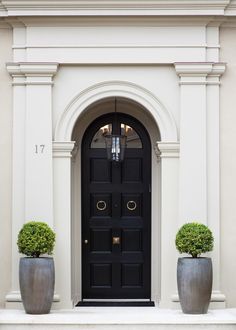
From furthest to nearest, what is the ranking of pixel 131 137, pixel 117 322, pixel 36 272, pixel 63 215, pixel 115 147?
1. pixel 131 137
2. pixel 115 147
3. pixel 63 215
4. pixel 36 272
5. pixel 117 322

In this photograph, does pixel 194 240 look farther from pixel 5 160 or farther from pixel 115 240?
pixel 5 160

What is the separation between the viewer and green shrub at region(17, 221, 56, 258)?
1444 cm

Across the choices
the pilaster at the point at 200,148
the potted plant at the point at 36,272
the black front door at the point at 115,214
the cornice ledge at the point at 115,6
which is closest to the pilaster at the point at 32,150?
the potted plant at the point at 36,272

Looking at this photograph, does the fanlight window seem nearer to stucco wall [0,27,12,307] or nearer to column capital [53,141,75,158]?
column capital [53,141,75,158]

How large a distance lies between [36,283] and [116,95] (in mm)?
3223

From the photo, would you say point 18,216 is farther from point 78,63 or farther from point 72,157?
point 78,63

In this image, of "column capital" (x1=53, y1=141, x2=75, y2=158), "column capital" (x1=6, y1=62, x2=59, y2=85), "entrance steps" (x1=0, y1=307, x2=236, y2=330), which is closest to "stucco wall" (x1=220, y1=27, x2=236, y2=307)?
"entrance steps" (x1=0, y1=307, x2=236, y2=330)

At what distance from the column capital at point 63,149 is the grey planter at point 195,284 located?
98.1 inches

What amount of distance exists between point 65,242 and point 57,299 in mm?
891

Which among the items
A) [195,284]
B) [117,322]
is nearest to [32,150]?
[117,322]

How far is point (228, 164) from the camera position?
15.3 metres

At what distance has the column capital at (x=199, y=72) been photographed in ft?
49.7

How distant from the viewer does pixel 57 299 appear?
1518cm

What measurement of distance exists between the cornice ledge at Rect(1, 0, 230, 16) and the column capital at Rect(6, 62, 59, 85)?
799mm
